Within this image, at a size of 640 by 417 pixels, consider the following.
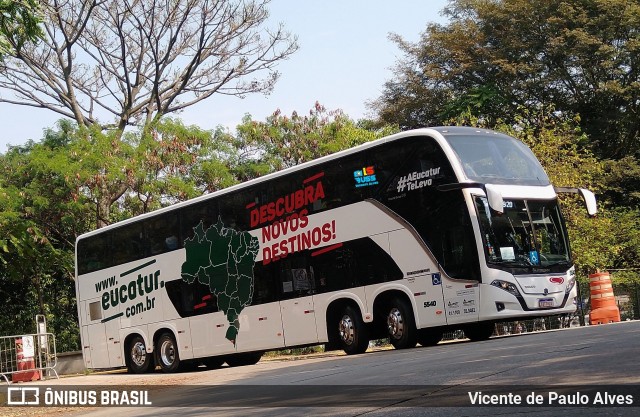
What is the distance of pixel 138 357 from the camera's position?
24.9 meters

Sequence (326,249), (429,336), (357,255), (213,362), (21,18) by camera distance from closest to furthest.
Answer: (21,18)
(357,255)
(429,336)
(326,249)
(213,362)

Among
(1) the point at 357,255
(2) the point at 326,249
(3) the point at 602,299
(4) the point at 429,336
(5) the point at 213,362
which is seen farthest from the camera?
(5) the point at 213,362

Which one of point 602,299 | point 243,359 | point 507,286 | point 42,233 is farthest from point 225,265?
point 42,233

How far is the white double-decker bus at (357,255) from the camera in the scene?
1792 centimetres

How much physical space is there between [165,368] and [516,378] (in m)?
15.9

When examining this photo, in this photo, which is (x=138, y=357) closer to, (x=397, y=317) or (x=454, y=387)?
(x=397, y=317)

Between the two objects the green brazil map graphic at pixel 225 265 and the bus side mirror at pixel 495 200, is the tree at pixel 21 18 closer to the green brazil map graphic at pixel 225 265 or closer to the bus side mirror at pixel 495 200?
the bus side mirror at pixel 495 200

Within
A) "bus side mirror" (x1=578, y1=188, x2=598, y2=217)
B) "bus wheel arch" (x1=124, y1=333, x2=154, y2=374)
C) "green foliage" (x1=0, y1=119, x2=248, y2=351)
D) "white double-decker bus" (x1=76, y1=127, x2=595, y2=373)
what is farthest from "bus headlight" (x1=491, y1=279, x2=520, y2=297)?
"green foliage" (x1=0, y1=119, x2=248, y2=351)

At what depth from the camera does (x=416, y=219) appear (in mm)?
18484

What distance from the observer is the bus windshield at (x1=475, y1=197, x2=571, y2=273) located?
1773 centimetres

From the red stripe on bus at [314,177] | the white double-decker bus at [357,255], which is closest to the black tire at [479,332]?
the white double-decker bus at [357,255]

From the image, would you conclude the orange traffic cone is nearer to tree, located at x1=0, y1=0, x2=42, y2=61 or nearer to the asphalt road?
the asphalt road

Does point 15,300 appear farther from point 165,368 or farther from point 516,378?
point 516,378

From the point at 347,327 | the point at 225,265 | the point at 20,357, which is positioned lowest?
the point at 347,327
